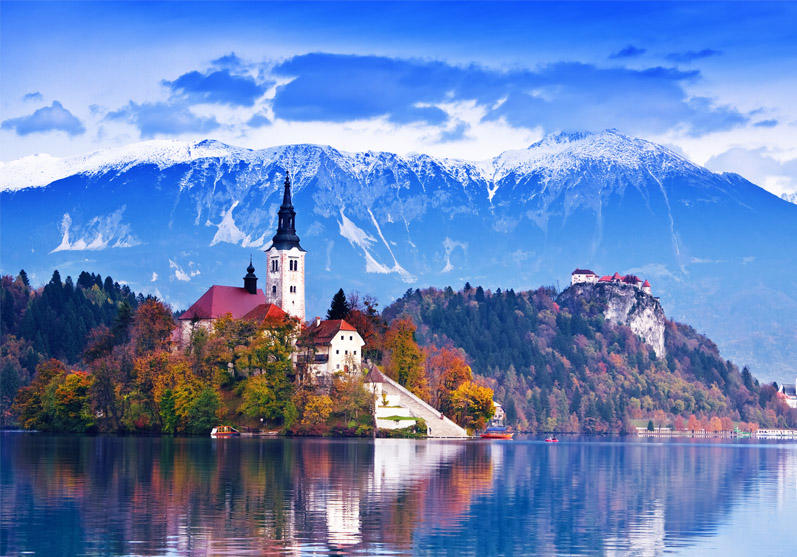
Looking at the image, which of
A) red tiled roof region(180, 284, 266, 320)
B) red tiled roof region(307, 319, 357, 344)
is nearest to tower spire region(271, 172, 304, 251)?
red tiled roof region(180, 284, 266, 320)

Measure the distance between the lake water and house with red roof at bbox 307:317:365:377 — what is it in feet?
174

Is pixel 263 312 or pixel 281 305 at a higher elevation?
pixel 281 305

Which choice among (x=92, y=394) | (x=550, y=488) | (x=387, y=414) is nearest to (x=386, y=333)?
(x=387, y=414)

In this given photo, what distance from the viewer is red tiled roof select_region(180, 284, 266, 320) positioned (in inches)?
6166

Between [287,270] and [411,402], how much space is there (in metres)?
33.2

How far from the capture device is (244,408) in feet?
438

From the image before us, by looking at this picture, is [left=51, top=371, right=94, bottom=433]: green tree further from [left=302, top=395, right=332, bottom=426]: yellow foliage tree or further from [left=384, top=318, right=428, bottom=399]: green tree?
[left=384, top=318, right=428, bottom=399]: green tree

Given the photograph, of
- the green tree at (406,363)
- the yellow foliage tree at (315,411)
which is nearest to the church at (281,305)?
the green tree at (406,363)

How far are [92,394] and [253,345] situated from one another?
19717 mm

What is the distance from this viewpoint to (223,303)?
158500 millimetres

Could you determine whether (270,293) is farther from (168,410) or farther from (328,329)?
(168,410)

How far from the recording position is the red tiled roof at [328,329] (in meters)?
145

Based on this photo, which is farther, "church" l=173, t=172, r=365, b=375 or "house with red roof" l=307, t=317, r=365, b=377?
"church" l=173, t=172, r=365, b=375

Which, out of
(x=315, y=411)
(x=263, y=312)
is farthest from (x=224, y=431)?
(x=263, y=312)
